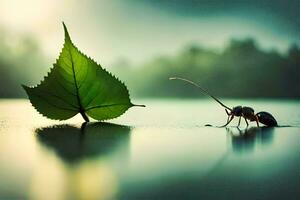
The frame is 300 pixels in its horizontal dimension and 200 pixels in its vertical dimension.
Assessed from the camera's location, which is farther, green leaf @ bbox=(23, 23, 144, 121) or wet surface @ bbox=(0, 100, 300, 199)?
green leaf @ bbox=(23, 23, 144, 121)

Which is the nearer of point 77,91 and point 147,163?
point 147,163

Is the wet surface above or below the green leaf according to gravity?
below

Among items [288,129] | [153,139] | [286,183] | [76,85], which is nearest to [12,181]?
[286,183]

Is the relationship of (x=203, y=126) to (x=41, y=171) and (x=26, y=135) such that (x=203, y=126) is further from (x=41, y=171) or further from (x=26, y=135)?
(x=41, y=171)

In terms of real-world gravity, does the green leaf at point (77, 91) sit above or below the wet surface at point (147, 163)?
above
